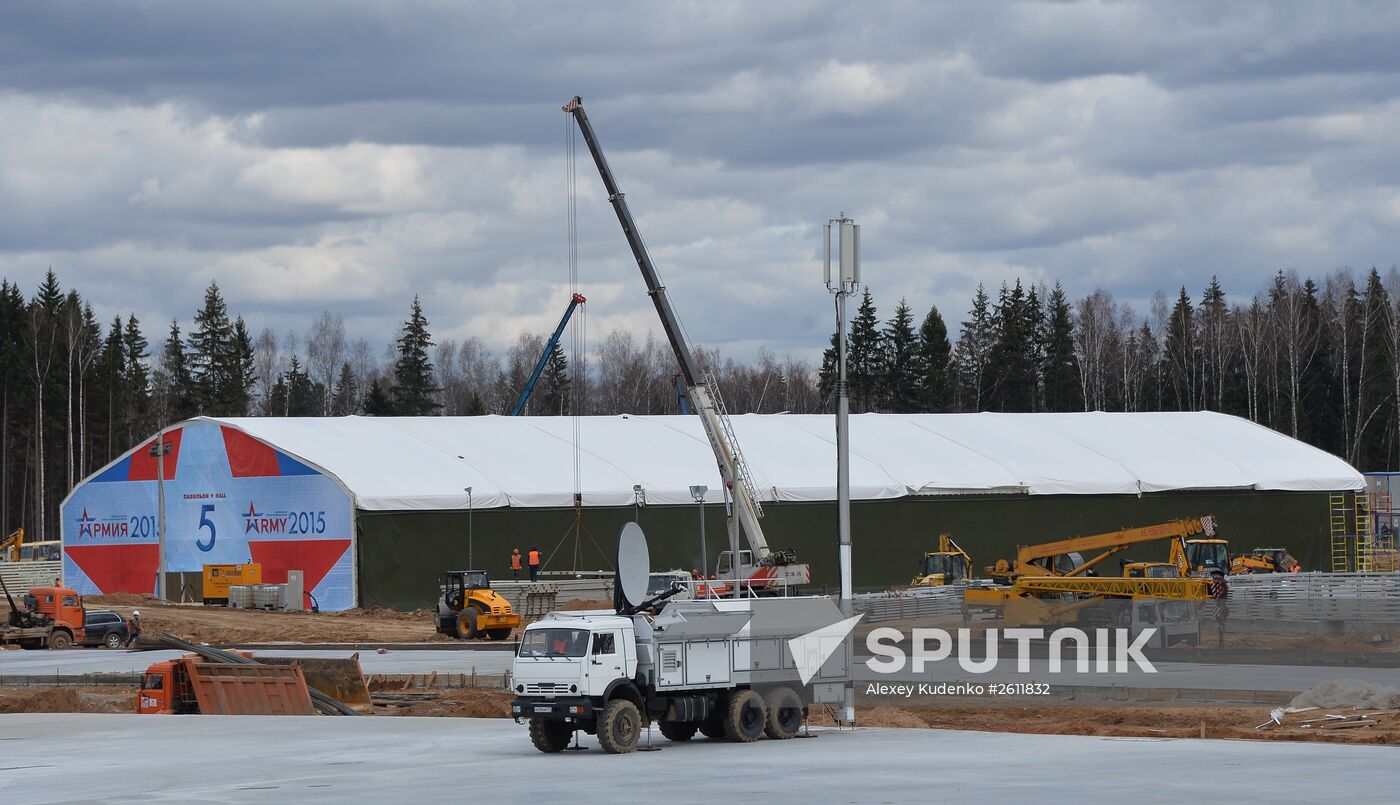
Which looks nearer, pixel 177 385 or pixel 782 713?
pixel 782 713

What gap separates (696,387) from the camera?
58.7 meters

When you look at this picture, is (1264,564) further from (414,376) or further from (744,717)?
(414,376)

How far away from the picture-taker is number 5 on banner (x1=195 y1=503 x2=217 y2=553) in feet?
223

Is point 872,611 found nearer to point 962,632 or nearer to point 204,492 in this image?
point 962,632

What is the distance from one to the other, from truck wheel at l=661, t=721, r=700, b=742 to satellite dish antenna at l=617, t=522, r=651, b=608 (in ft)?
6.54

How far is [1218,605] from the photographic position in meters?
39.4

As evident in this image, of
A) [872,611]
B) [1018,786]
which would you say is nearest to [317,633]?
[872,611]

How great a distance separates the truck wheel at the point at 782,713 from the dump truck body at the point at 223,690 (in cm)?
1189

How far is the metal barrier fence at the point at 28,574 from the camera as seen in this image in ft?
271

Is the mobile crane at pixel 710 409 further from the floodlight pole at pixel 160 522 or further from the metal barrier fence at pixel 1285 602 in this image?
the floodlight pole at pixel 160 522

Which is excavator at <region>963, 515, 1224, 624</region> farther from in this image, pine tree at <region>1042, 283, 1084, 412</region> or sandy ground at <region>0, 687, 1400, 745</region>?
pine tree at <region>1042, 283, 1084, 412</region>

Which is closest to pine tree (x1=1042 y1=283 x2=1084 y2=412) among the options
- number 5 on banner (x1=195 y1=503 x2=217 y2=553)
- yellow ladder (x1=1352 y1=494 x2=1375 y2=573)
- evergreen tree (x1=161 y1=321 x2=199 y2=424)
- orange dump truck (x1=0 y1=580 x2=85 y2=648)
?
yellow ladder (x1=1352 y1=494 x2=1375 y2=573)

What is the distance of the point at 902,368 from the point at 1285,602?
333ft

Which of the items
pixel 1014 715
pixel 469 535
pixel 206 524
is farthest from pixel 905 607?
pixel 206 524
